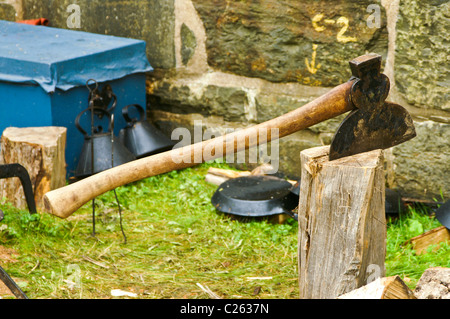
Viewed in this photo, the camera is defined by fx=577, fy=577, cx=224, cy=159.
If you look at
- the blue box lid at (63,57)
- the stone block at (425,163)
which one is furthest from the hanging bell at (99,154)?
the stone block at (425,163)

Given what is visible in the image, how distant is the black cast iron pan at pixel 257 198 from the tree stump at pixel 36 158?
3.10ft

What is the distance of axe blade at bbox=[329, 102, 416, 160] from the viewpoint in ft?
7.29

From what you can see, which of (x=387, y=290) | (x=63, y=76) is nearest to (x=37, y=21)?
(x=63, y=76)

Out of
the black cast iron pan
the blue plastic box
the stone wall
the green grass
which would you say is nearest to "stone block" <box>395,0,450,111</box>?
the stone wall

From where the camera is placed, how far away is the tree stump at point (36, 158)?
10.8 feet

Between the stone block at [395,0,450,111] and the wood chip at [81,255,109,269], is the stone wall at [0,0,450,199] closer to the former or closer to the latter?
the stone block at [395,0,450,111]

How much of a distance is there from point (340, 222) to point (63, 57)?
2.19m

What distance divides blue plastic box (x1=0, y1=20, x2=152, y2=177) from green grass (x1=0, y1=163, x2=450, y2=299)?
1.93 feet

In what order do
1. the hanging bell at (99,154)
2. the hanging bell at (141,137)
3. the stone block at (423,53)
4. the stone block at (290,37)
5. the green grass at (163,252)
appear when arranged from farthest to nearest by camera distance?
1. the hanging bell at (141,137)
2. the hanging bell at (99,154)
3. the stone block at (290,37)
4. the stone block at (423,53)
5. the green grass at (163,252)

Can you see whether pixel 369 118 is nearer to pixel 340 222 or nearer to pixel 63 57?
pixel 340 222

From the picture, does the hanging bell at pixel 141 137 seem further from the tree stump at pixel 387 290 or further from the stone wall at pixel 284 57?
the tree stump at pixel 387 290

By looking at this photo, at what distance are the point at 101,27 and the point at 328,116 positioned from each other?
2.57m

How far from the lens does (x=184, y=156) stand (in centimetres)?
233

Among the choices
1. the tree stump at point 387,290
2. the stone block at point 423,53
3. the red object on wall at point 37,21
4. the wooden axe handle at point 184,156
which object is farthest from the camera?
the red object on wall at point 37,21
